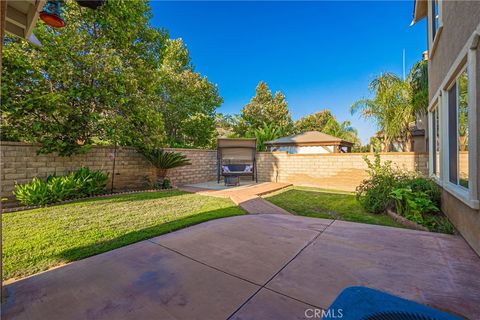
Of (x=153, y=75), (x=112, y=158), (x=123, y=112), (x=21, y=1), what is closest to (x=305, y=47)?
(x=153, y=75)

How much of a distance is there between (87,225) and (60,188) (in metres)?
2.56

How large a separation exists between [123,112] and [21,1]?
4.83 meters

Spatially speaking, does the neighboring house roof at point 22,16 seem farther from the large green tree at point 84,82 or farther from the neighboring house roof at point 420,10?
the neighboring house roof at point 420,10

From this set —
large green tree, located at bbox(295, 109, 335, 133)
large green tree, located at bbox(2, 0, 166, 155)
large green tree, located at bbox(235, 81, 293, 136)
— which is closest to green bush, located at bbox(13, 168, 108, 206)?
large green tree, located at bbox(2, 0, 166, 155)

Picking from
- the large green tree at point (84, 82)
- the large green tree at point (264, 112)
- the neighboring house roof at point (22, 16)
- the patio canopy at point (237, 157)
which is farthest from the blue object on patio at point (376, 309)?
the large green tree at point (264, 112)

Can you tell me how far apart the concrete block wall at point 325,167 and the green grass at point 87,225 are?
16.0 feet

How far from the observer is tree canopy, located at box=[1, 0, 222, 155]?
5.59 metres

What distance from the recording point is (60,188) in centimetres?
549

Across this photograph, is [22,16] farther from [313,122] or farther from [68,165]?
[313,122]

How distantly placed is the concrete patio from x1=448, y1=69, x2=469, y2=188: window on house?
1.16m

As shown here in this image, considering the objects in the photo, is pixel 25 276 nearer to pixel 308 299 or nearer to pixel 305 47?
pixel 308 299

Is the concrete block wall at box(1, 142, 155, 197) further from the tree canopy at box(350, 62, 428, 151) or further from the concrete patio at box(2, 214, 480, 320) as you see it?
the tree canopy at box(350, 62, 428, 151)

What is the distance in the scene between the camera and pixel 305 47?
13398 millimetres

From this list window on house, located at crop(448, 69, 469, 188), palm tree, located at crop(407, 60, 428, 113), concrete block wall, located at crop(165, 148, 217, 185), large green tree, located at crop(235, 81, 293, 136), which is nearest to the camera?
window on house, located at crop(448, 69, 469, 188)
